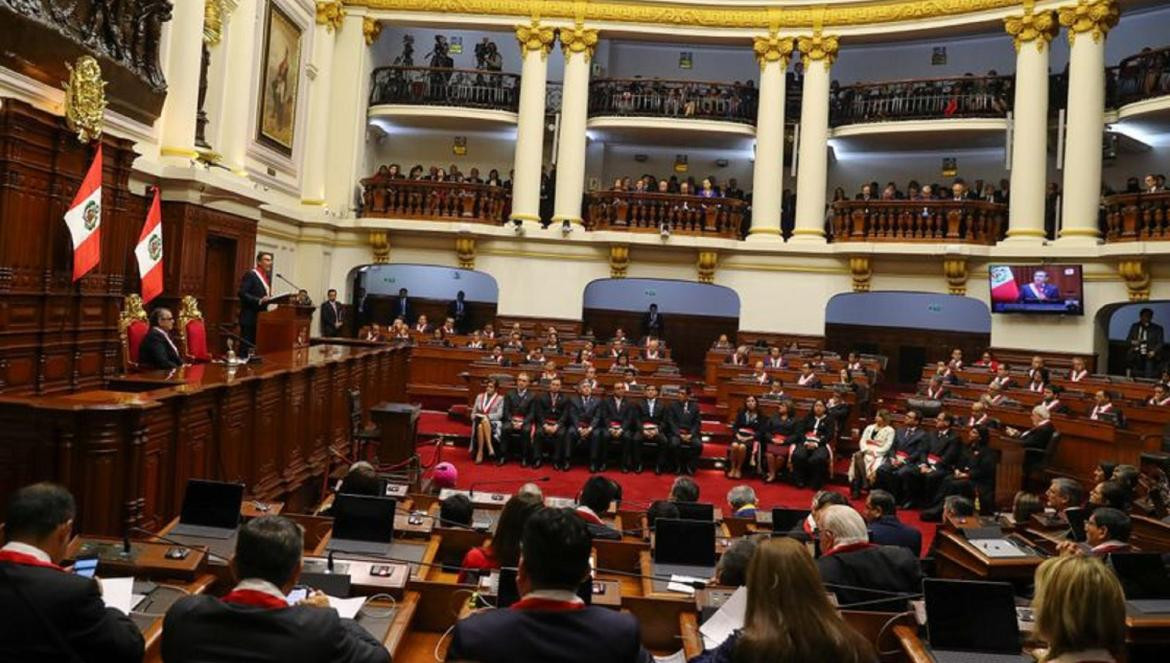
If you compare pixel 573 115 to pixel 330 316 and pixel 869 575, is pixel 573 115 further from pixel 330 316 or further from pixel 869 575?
pixel 869 575

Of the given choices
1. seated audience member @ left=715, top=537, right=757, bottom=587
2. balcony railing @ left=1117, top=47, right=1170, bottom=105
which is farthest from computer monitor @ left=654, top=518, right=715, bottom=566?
balcony railing @ left=1117, top=47, right=1170, bottom=105

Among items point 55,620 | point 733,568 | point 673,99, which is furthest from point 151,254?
point 673,99

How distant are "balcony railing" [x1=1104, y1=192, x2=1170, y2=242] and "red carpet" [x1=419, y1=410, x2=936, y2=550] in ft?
23.8

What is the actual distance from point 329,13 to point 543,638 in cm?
1643

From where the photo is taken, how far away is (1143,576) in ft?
12.5

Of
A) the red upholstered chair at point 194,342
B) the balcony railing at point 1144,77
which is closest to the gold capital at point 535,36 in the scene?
the red upholstered chair at point 194,342

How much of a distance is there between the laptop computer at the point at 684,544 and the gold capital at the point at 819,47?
45.1ft

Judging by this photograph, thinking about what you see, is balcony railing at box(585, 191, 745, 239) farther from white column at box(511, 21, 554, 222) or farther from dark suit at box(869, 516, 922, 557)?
dark suit at box(869, 516, 922, 557)

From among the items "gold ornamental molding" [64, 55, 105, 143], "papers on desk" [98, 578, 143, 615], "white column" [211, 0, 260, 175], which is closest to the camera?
"papers on desk" [98, 578, 143, 615]

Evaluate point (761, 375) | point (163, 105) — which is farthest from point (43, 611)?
point (761, 375)

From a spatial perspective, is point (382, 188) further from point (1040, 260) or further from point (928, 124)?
point (1040, 260)

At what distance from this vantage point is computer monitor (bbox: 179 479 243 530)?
3.87 m

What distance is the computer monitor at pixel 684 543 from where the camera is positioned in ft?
13.4

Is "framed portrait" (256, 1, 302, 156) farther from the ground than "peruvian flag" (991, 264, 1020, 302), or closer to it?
farther from the ground
